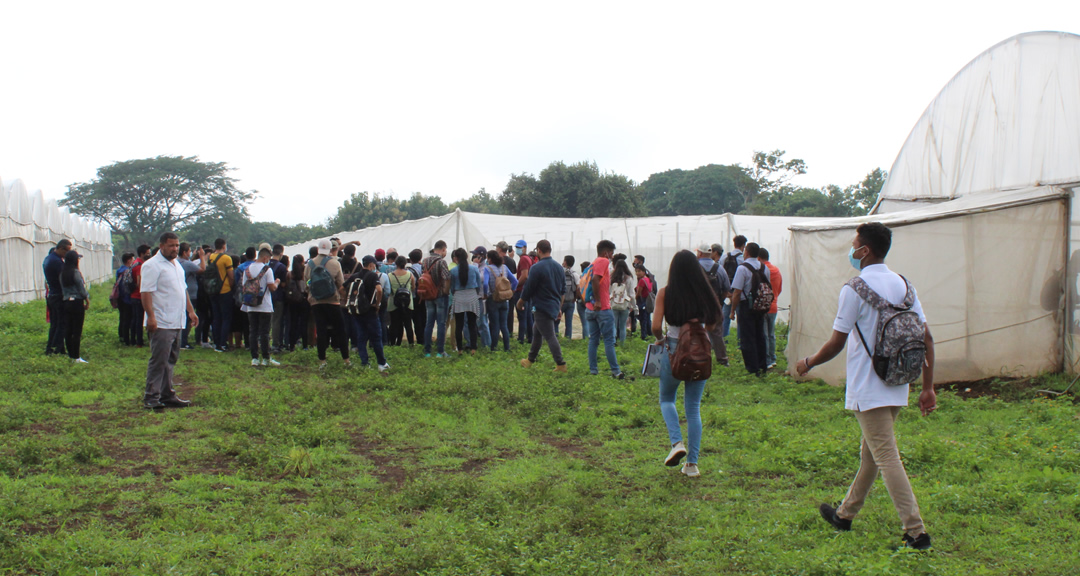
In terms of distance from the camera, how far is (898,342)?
154 inches

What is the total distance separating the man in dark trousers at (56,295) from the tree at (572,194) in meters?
35.7

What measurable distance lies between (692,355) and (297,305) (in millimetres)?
8513

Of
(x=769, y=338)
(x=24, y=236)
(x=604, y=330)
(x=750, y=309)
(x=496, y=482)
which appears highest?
(x=24, y=236)

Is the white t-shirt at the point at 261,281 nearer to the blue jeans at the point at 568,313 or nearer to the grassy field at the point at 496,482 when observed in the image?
the grassy field at the point at 496,482

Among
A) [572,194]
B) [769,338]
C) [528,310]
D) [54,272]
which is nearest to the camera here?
[54,272]

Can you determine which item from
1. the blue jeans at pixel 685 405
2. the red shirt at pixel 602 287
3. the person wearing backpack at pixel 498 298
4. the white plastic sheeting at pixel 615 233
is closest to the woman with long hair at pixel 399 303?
the person wearing backpack at pixel 498 298

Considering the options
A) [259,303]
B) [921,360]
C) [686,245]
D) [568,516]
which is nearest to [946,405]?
[921,360]

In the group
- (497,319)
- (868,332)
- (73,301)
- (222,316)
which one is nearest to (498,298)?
(497,319)

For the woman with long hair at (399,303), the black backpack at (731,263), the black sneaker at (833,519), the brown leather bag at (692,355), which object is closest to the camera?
the black sneaker at (833,519)

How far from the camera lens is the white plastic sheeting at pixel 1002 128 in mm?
10375

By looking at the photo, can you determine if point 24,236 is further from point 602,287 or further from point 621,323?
point 602,287

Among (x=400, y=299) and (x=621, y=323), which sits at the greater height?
(x=400, y=299)

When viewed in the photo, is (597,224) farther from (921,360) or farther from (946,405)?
(921,360)

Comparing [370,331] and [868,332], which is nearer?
[868,332]
